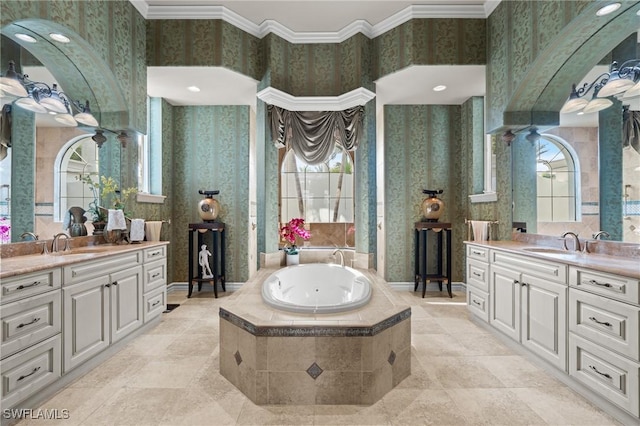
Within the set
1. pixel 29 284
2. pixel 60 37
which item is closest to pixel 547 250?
pixel 29 284

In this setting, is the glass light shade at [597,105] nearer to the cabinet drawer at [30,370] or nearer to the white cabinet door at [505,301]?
the white cabinet door at [505,301]

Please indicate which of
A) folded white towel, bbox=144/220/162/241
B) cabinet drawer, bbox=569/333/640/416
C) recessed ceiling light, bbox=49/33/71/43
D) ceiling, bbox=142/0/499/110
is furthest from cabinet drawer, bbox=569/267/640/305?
recessed ceiling light, bbox=49/33/71/43

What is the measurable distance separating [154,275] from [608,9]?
4360mm

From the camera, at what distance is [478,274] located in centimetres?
300

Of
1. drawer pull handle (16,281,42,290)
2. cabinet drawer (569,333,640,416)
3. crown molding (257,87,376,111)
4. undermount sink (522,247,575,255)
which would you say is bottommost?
cabinet drawer (569,333,640,416)

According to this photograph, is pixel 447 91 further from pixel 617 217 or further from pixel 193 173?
pixel 193 173

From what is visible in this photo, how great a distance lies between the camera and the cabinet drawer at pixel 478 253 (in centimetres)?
289

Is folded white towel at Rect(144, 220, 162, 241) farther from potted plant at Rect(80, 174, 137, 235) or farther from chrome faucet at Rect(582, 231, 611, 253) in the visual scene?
chrome faucet at Rect(582, 231, 611, 253)

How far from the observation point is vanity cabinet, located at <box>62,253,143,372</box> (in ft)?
6.64

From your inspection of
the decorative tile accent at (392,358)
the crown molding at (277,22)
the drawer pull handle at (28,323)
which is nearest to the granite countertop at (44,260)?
the drawer pull handle at (28,323)

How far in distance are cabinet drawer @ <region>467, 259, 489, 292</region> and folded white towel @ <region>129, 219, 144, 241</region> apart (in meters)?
3.51

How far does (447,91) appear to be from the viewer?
392 cm

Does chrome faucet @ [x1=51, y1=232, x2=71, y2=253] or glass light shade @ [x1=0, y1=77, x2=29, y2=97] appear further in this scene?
chrome faucet @ [x1=51, y1=232, x2=71, y2=253]

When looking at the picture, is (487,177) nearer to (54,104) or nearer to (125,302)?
(125,302)
